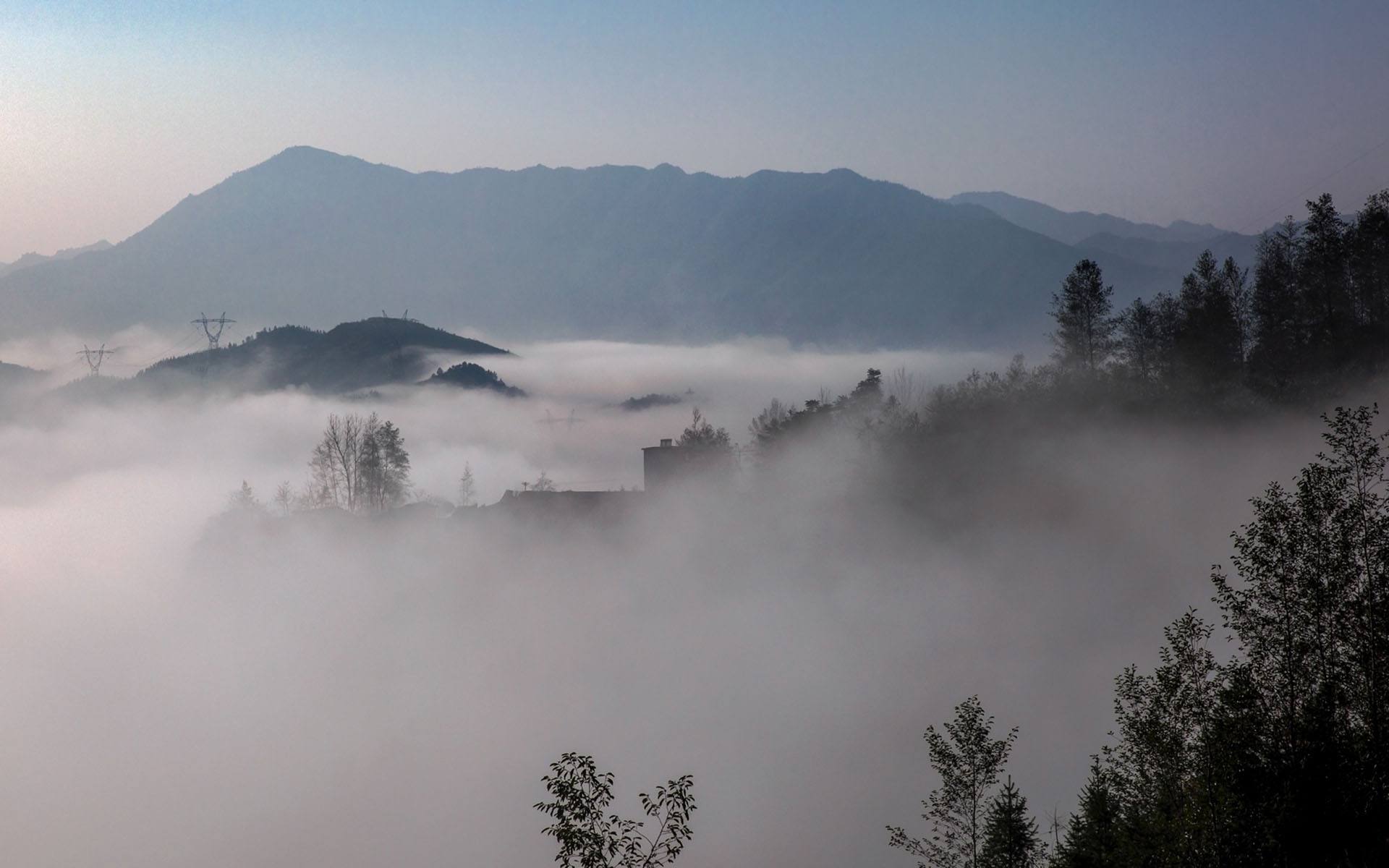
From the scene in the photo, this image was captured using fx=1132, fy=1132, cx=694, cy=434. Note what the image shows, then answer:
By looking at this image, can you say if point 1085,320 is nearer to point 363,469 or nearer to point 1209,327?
point 1209,327

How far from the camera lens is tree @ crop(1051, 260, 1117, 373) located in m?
104

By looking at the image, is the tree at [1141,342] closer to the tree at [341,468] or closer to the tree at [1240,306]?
the tree at [1240,306]

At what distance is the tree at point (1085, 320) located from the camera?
104312 millimetres

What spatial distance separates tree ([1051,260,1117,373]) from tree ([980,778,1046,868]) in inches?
2679

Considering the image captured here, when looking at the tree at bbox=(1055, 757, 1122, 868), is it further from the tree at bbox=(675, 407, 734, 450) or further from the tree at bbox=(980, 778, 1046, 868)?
the tree at bbox=(675, 407, 734, 450)

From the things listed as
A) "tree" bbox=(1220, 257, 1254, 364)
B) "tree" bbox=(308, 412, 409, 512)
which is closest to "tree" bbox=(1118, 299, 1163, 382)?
"tree" bbox=(1220, 257, 1254, 364)

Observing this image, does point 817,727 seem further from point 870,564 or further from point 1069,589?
point 1069,589

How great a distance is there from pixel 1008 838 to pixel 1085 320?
7576 centimetres

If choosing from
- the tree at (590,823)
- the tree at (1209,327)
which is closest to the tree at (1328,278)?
the tree at (1209,327)

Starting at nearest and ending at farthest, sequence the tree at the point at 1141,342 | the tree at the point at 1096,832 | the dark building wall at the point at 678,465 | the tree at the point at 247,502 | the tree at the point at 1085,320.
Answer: the tree at the point at 1096,832
the tree at the point at 1085,320
the tree at the point at 1141,342
the dark building wall at the point at 678,465
the tree at the point at 247,502

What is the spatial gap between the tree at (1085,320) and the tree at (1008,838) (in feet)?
223

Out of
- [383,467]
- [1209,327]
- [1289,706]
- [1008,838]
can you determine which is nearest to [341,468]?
[383,467]

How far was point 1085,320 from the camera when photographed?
106 m

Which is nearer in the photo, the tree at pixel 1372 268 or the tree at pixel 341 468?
the tree at pixel 1372 268
